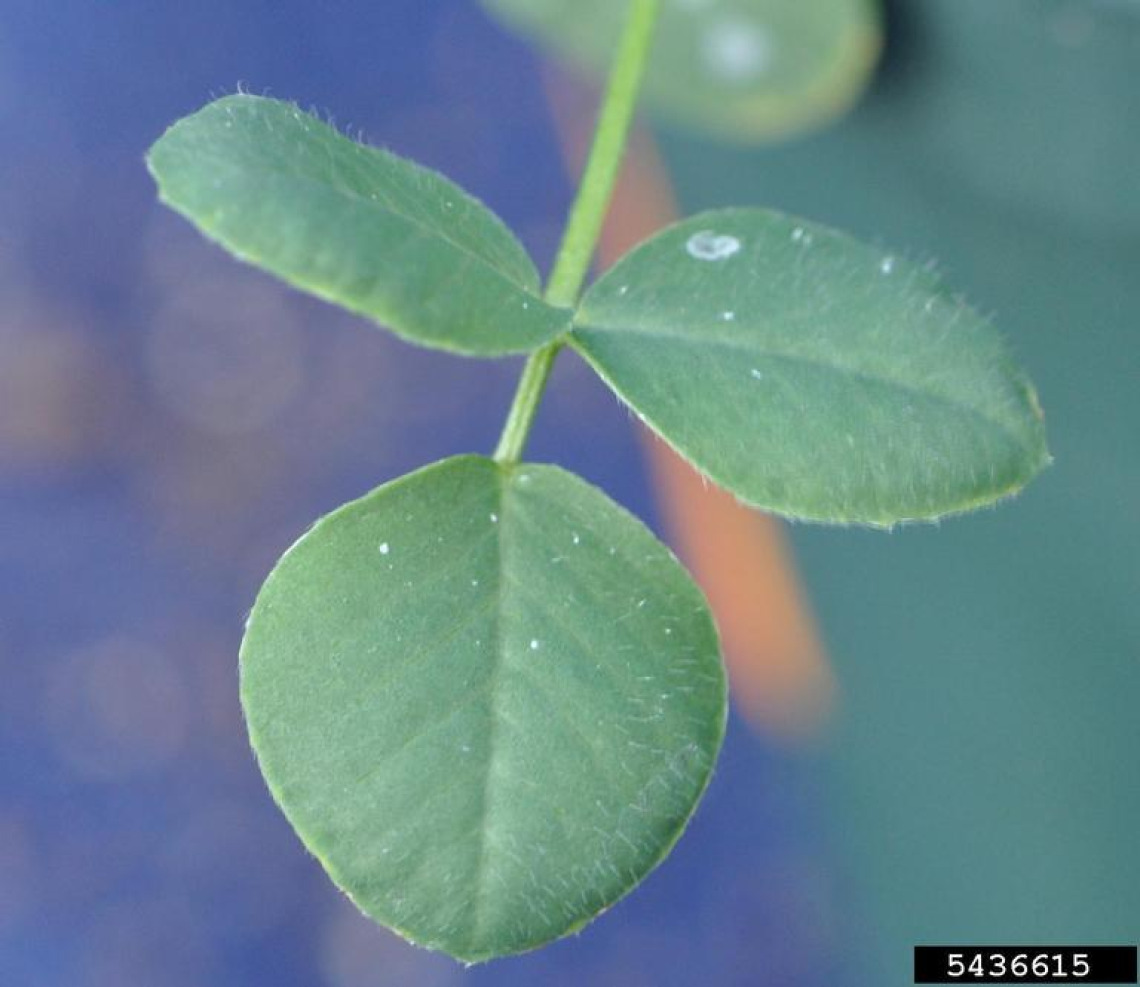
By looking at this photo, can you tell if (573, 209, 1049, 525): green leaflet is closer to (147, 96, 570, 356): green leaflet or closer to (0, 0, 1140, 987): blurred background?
(147, 96, 570, 356): green leaflet

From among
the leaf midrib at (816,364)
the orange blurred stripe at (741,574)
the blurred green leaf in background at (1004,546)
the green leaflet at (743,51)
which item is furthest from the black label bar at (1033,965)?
the leaf midrib at (816,364)

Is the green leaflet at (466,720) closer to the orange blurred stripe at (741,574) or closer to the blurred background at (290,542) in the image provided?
the blurred background at (290,542)

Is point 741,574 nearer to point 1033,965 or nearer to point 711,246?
point 1033,965

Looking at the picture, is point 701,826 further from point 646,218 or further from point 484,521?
point 484,521

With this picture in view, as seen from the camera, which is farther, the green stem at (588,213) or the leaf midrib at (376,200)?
the green stem at (588,213)

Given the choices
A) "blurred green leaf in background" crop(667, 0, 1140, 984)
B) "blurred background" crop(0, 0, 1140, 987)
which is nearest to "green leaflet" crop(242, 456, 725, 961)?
"blurred green leaf in background" crop(667, 0, 1140, 984)

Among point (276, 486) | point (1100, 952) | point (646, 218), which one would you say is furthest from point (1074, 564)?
point (276, 486)
